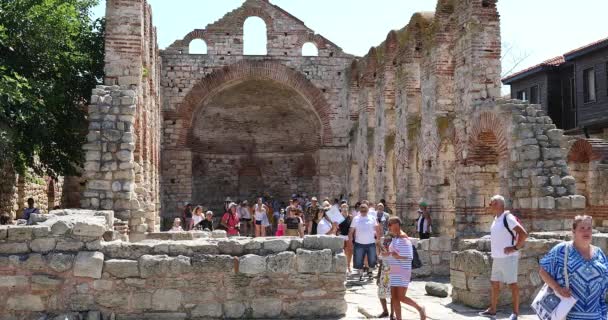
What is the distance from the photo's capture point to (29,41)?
1353cm

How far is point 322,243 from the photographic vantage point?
7.79m

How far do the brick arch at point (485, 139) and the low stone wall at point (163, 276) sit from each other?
6955mm

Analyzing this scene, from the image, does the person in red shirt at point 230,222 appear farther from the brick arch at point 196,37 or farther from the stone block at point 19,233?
the brick arch at point 196,37

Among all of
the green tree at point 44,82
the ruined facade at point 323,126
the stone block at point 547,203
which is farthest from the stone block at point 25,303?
→ the stone block at point 547,203

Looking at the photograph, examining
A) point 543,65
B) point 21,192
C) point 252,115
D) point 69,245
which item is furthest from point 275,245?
point 543,65

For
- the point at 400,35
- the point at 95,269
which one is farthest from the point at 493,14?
the point at 95,269

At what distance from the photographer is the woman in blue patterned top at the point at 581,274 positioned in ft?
15.4

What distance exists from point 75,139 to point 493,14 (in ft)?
32.5

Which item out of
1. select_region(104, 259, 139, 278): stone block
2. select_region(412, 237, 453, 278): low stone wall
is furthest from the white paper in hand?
select_region(104, 259, 139, 278): stone block

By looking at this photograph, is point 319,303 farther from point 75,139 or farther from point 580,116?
point 580,116

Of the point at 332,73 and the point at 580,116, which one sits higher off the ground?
the point at 332,73

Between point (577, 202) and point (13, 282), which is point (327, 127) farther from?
Answer: point (13, 282)

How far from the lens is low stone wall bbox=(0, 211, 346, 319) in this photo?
7.21m

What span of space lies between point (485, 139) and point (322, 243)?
780 cm
